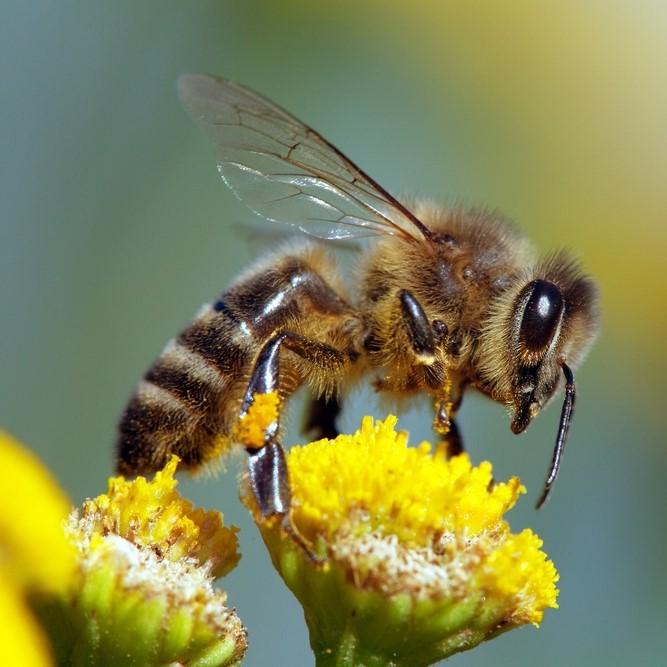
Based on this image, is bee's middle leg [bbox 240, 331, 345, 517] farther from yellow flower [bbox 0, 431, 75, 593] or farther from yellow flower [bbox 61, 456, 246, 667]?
yellow flower [bbox 0, 431, 75, 593]

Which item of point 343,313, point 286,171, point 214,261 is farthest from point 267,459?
point 214,261

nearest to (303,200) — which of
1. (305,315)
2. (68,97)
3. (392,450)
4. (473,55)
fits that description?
(305,315)

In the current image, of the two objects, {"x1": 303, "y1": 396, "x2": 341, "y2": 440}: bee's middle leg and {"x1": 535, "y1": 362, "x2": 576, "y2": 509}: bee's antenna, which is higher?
{"x1": 535, "y1": 362, "x2": 576, "y2": 509}: bee's antenna

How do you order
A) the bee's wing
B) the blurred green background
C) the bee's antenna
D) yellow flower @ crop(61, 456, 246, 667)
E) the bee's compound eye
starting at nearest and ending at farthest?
yellow flower @ crop(61, 456, 246, 667) < the bee's antenna < the bee's compound eye < the bee's wing < the blurred green background

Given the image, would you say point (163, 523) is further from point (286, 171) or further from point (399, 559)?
point (286, 171)

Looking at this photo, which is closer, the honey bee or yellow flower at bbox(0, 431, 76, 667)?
yellow flower at bbox(0, 431, 76, 667)

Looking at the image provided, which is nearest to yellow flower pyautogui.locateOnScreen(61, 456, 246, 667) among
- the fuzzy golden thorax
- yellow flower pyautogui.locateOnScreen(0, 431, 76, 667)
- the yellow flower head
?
the yellow flower head

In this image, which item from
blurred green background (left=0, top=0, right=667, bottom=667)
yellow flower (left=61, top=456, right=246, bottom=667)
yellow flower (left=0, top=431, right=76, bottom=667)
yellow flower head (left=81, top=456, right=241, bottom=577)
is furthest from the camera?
blurred green background (left=0, top=0, right=667, bottom=667)

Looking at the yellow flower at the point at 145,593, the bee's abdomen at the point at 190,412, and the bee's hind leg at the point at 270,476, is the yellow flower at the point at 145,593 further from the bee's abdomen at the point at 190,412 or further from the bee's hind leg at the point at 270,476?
the bee's abdomen at the point at 190,412
